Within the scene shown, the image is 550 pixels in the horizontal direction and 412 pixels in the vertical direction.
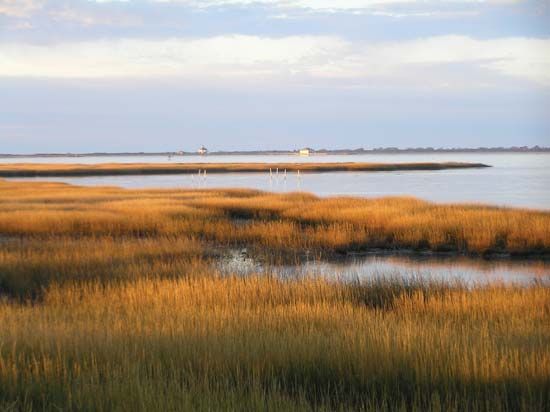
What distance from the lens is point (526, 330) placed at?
9.91m

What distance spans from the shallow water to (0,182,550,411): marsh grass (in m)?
1.74

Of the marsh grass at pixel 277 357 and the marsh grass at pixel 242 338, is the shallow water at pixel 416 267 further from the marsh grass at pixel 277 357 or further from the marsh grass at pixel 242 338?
the marsh grass at pixel 277 357

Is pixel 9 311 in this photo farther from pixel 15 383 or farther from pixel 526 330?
pixel 526 330

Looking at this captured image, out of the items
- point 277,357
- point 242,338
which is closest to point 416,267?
point 242,338

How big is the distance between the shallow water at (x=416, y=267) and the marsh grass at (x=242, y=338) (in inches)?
68.6

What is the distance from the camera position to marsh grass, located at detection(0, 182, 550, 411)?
7.27 metres

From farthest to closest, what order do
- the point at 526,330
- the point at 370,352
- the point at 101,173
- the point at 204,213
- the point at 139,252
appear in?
1. the point at 101,173
2. the point at 204,213
3. the point at 139,252
4. the point at 526,330
5. the point at 370,352

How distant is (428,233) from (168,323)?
16.0 meters

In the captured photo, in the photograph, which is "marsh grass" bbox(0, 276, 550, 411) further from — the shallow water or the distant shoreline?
the distant shoreline

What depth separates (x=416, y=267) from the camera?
20828 mm

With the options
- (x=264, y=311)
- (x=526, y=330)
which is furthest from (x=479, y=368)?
(x=264, y=311)

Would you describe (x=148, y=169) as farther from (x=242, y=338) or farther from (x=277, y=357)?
(x=277, y=357)

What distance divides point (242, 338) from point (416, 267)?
12.5 meters

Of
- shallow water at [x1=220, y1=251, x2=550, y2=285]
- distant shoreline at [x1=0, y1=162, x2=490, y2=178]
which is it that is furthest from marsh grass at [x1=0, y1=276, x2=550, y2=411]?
distant shoreline at [x1=0, y1=162, x2=490, y2=178]
